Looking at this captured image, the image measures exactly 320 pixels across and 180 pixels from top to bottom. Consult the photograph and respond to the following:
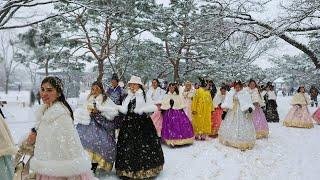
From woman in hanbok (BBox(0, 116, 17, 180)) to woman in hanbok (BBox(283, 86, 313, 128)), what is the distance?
1313 centimetres

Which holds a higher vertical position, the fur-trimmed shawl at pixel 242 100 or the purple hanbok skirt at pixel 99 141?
the fur-trimmed shawl at pixel 242 100

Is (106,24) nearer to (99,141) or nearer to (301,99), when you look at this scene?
(301,99)

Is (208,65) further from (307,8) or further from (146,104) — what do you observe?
(146,104)

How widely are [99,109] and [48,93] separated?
325cm

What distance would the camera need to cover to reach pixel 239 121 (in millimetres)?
10273

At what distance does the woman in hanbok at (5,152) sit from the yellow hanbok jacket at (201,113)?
27.1ft

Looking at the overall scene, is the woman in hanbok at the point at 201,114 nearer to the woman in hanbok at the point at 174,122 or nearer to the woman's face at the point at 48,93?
the woman in hanbok at the point at 174,122

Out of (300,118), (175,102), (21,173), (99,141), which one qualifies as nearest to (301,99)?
(300,118)

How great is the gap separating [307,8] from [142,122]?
5754 mm

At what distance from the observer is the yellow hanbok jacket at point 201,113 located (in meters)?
12.1

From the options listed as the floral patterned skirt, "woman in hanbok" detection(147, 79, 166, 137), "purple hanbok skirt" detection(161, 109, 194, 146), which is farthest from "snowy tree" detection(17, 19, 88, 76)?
the floral patterned skirt

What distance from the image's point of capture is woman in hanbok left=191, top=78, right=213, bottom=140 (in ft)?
39.6

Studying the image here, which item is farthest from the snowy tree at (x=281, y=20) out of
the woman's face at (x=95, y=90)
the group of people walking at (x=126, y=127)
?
the woman's face at (x=95, y=90)

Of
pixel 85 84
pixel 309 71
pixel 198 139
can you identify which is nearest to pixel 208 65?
pixel 309 71
